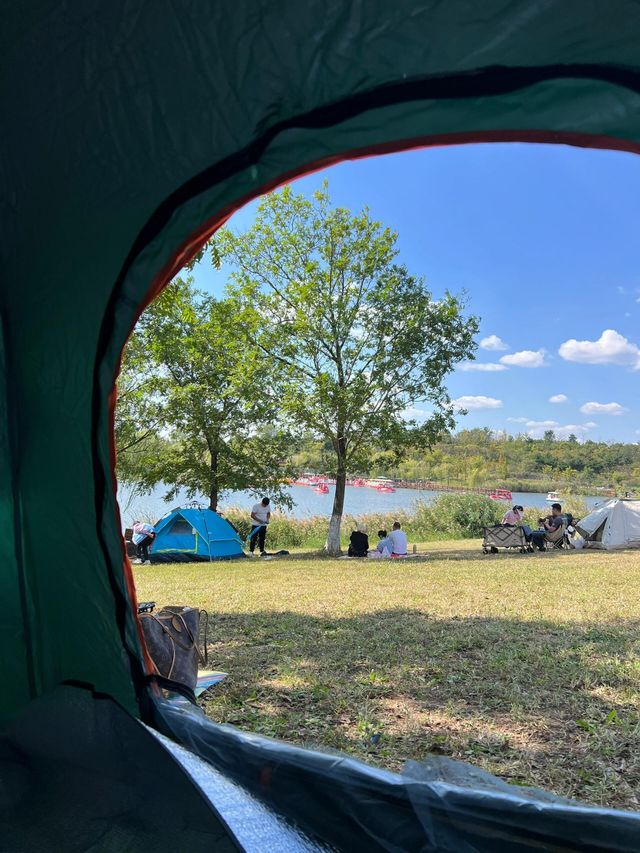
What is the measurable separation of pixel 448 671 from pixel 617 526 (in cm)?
998

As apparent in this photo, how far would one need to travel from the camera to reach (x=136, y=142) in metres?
1.68

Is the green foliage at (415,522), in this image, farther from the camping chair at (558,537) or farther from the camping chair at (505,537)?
the camping chair at (505,537)

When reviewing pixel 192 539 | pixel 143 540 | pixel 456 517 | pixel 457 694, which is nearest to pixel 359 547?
pixel 192 539

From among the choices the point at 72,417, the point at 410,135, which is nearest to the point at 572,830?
the point at 410,135

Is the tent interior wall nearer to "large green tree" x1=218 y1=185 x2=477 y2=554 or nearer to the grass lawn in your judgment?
the grass lawn

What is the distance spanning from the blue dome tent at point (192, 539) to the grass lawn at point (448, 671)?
159 inches

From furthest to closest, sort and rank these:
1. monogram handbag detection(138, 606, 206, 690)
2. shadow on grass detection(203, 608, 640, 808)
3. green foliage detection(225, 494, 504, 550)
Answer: green foliage detection(225, 494, 504, 550) → monogram handbag detection(138, 606, 206, 690) → shadow on grass detection(203, 608, 640, 808)

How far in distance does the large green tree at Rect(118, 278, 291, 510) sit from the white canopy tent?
680 cm

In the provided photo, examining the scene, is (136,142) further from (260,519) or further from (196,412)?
(196,412)

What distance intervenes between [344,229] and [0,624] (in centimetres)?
1229

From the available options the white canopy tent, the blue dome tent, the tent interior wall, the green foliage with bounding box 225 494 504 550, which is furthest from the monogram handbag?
the green foliage with bounding box 225 494 504 550

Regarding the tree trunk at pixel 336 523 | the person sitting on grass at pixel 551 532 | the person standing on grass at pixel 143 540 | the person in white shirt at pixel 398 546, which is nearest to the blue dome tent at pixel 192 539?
the person standing on grass at pixel 143 540

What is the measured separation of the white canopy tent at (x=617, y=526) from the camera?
12312 millimetres

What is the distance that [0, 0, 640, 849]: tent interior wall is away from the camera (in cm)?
125
